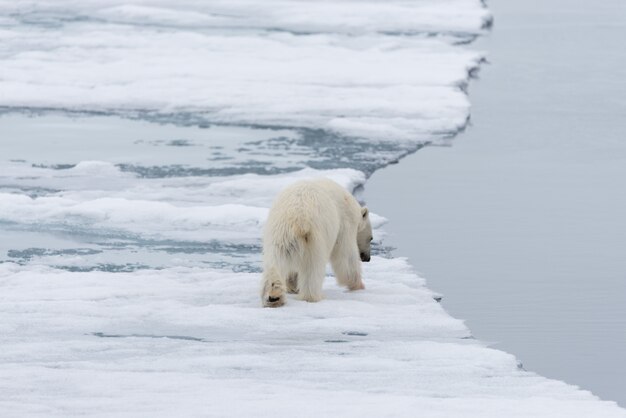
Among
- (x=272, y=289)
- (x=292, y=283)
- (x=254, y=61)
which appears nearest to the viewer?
(x=272, y=289)

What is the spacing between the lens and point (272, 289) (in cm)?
614

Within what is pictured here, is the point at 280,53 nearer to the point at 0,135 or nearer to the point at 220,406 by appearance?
the point at 0,135

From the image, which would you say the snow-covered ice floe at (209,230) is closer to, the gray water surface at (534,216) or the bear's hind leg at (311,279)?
the bear's hind leg at (311,279)

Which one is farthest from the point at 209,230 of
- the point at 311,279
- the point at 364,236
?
the point at 311,279

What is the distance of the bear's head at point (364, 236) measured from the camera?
6.86m

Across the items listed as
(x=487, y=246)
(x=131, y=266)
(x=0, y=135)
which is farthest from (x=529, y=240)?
(x=0, y=135)

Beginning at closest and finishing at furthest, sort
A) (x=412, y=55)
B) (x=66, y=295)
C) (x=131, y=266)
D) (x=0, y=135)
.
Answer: (x=66, y=295) < (x=131, y=266) < (x=0, y=135) < (x=412, y=55)

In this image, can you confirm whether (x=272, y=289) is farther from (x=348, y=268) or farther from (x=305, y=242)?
(x=348, y=268)

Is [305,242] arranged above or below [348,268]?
above

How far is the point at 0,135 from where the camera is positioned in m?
11.7

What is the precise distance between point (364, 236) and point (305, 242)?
30.2 inches

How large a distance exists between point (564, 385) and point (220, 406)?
4.51 feet

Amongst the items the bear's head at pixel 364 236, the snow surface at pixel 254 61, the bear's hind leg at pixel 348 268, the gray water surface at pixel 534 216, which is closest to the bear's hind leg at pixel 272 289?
the bear's hind leg at pixel 348 268

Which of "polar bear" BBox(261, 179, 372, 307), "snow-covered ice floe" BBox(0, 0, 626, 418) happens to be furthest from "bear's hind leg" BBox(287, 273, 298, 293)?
"snow-covered ice floe" BBox(0, 0, 626, 418)
